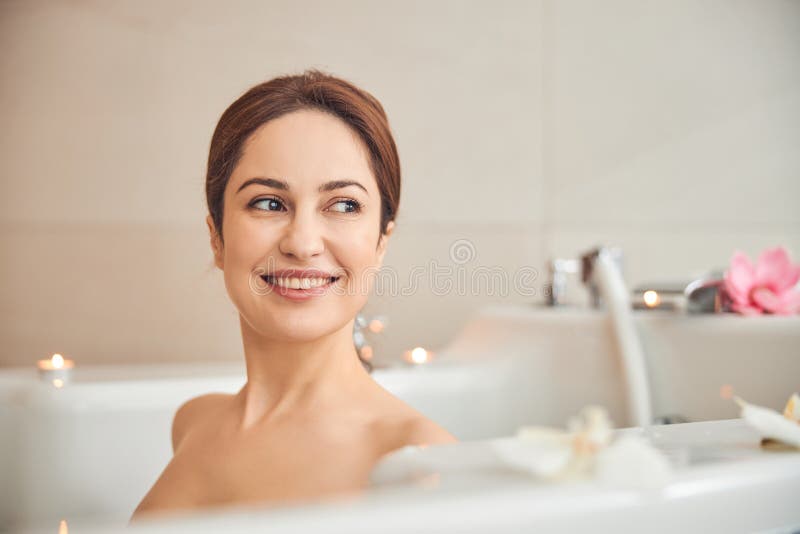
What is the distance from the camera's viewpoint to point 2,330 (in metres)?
1.19

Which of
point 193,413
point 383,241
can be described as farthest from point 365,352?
point 383,241

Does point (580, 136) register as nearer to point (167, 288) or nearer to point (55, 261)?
point (167, 288)

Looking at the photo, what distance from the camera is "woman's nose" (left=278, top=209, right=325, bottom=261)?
0.52 meters

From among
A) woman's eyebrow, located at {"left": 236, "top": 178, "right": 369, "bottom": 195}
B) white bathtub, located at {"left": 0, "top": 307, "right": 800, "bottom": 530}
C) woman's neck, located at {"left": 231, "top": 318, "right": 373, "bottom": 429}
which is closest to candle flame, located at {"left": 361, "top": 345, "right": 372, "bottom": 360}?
white bathtub, located at {"left": 0, "top": 307, "right": 800, "bottom": 530}

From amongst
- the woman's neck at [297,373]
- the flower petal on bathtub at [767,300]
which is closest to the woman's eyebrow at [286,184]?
the woman's neck at [297,373]

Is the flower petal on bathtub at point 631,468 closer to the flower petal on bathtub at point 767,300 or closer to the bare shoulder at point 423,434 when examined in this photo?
the bare shoulder at point 423,434

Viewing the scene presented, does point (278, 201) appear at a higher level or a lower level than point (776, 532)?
higher

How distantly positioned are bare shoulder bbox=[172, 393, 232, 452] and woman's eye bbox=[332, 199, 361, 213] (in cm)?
28

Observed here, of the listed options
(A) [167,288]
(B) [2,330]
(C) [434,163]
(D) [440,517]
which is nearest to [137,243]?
(A) [167,288]

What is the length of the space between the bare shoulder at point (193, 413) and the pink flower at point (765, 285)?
68 centimetres

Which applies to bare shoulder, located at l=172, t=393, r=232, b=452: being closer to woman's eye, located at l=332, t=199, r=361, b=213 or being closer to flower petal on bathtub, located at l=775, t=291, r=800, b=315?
woman's eye, located at l=332, t=199, r=361, b=213

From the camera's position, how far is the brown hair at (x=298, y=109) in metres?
0.54

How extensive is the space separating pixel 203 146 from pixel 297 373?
706 millimetres

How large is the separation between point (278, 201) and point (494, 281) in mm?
838
